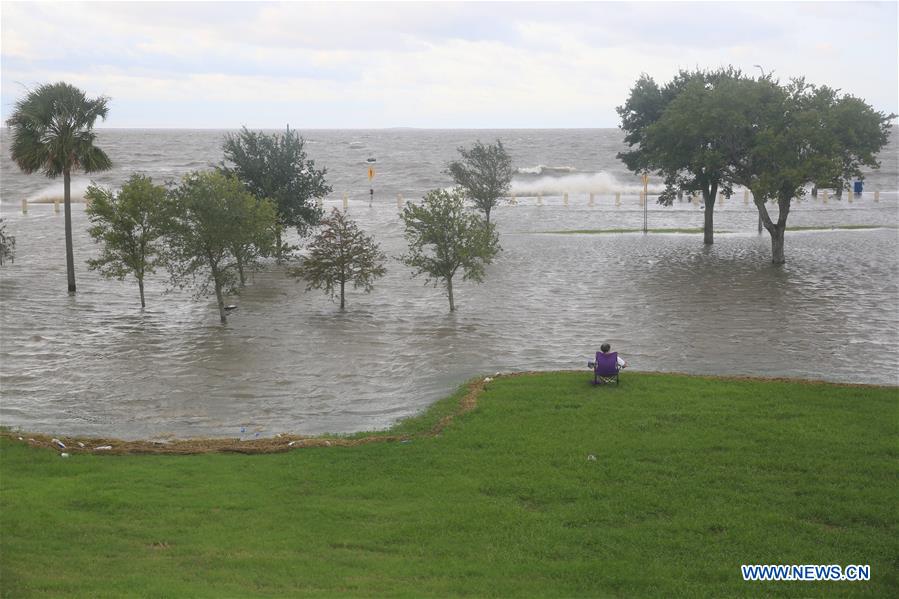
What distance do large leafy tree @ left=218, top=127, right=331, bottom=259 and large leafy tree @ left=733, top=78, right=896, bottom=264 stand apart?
63.8ft

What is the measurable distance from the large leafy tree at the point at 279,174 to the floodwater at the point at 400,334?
10.0 ft

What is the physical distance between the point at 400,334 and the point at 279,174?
17180 millimetres

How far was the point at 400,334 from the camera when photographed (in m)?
26.2

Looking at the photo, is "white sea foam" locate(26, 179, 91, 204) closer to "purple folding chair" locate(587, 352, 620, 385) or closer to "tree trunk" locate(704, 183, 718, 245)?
"tree trunk" locate(704, 183, 718, 245)

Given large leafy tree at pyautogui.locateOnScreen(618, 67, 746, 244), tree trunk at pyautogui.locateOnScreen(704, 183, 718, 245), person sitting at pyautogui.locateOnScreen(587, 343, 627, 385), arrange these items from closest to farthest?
person sitting at pyautogui.locateOnScreen(587, 343, 627, 385) → large leafy tree at pyautogui.locateOnScreen(618, 67, 746, 244) → tree trunk at pyautogui.locateOnScreen(704, 183, 718, 245)

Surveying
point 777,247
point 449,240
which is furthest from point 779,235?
point 449,240

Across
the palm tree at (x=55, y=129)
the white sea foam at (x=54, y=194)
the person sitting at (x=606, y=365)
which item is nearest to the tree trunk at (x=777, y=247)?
the person sitting at (x=606, y=365)

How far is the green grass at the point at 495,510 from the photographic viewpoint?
888 centimetres

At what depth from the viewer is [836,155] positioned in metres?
37.3

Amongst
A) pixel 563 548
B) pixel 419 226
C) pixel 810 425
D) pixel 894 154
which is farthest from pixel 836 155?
pixel 894 154

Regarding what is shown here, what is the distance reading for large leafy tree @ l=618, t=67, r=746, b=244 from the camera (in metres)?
40.0

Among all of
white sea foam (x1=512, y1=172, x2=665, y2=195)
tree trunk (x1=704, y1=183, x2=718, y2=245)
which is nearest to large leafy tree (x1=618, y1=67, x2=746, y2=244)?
tree trunk (x1=704, y1=183, x2=718, y2=245)

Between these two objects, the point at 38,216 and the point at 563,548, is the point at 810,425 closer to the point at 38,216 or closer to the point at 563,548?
the point at 563,548

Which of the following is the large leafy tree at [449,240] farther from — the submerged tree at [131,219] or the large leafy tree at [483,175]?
the large leafy tree at [483,175]
